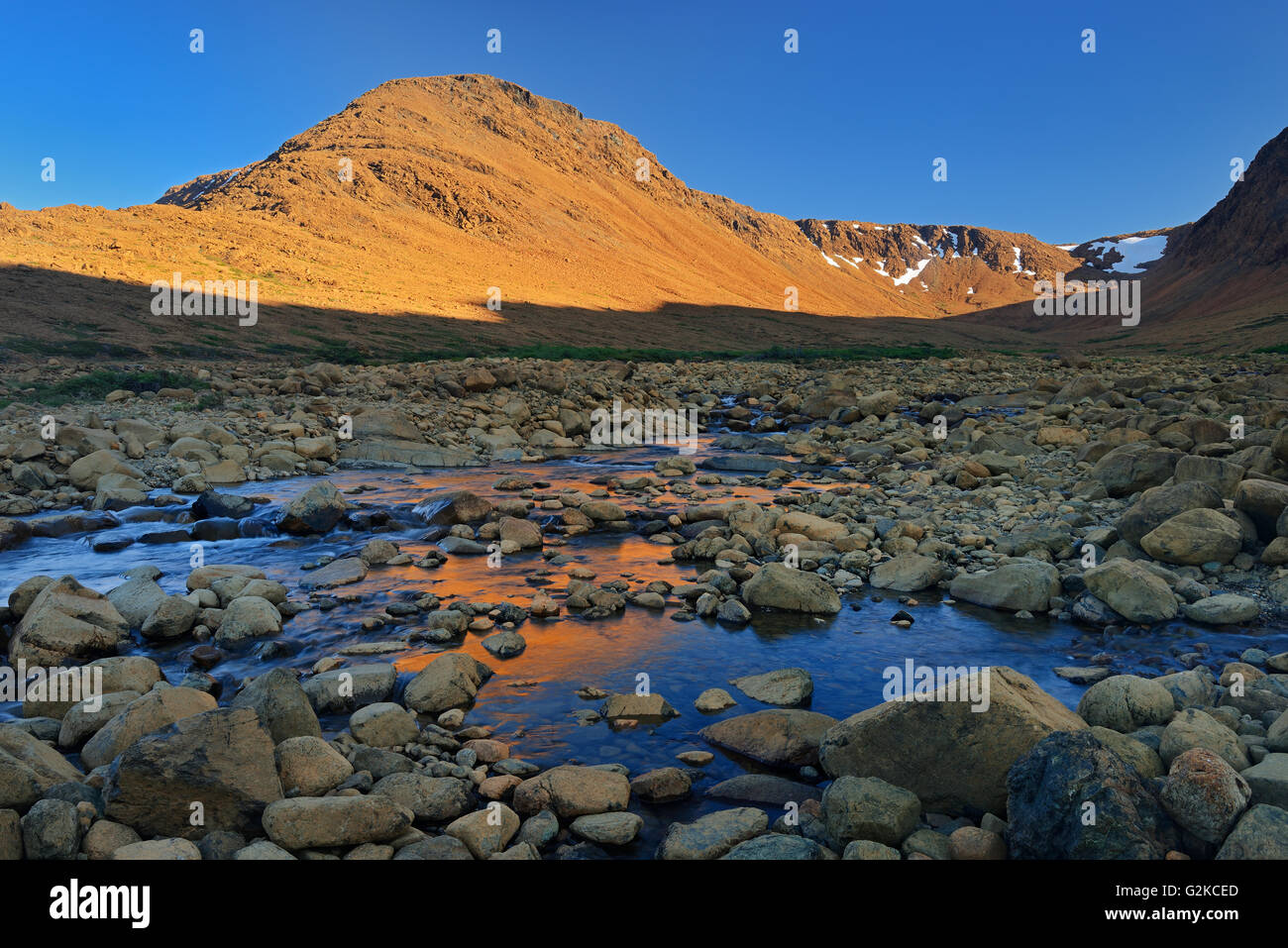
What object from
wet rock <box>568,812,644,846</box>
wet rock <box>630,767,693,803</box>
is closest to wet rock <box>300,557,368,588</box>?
wet rock <box>630,767,693,803</box>

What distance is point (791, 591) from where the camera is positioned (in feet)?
28.0

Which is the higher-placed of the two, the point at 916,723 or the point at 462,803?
the point at 916,723

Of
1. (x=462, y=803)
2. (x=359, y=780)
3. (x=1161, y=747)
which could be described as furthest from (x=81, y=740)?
(x=1161, y=747)

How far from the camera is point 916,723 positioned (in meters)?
5.03

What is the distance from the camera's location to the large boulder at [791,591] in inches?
333

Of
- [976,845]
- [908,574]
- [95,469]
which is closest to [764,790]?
[976,845]

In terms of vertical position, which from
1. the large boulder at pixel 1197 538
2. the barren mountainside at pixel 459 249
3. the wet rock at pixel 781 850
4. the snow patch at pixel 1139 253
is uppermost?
the snow patch at pixel 1139 253

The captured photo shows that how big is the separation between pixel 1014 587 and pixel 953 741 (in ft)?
13.4

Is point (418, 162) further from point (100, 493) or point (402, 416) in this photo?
point (100, 493)

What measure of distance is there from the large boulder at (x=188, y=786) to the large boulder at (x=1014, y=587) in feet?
23.5

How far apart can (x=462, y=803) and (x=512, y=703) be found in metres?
1.62

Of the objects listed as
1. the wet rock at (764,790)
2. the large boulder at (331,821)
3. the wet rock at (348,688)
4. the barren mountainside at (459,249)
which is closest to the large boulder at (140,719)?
the wet rock at (348,688)

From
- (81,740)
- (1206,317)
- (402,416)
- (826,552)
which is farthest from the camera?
(1206,317)
